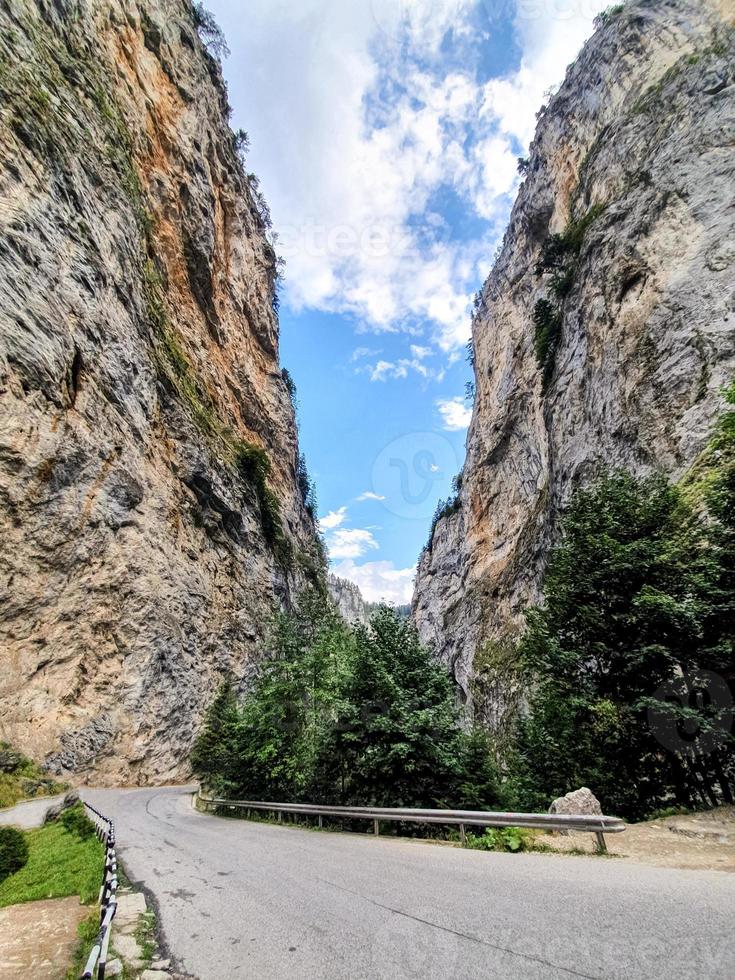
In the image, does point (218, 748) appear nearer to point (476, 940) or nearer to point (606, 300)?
point (476, 940)

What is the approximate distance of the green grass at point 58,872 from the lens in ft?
24.8

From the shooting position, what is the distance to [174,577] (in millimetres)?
29781

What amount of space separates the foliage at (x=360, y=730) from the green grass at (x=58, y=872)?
17.6 feet

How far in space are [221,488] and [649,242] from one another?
30112 mm

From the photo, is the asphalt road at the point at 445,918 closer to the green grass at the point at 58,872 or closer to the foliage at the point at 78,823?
the green grass at the point at 58,872

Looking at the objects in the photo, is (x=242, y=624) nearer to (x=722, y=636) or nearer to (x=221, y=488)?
(x=221, y=488)

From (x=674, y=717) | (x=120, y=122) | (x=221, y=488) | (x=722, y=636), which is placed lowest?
(x=674, y=717)

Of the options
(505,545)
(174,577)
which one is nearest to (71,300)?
(174,577)

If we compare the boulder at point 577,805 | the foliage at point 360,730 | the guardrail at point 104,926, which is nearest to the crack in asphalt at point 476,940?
the guardrail at point 104,926

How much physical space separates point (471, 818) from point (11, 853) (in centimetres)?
940

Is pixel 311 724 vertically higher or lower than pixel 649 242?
lower

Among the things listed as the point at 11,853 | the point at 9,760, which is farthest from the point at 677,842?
the point at 9,760

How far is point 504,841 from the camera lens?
317 inches

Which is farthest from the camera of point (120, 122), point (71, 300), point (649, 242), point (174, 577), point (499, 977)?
point (120, 122)
